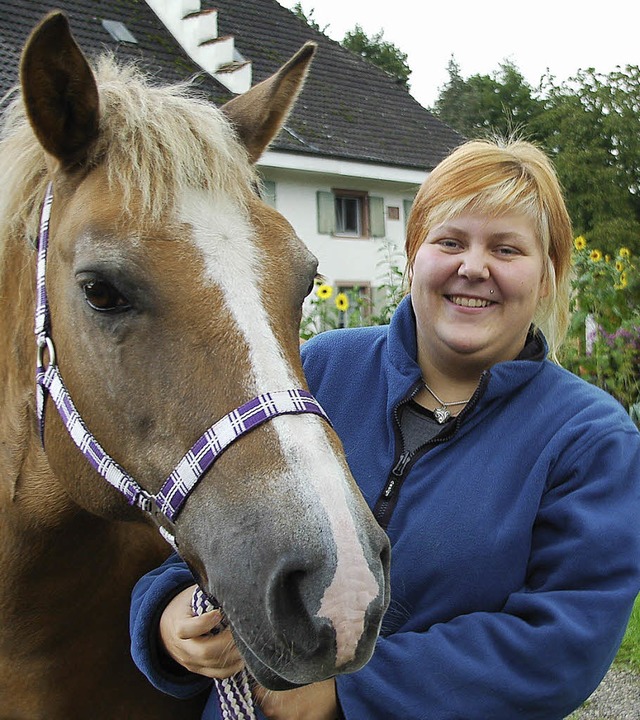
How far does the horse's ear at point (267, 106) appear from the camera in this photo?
2029mm

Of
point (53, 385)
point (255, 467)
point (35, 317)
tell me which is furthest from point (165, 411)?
point (35, 317)

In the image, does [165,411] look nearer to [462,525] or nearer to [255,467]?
[255,467]

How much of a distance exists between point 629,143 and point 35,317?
39.8 metres

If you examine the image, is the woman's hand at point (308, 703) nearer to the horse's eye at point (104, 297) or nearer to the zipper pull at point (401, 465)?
the zipper pull at point (401, 465)

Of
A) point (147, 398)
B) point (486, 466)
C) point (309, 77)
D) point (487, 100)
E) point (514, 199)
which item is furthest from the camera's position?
point (487, 100)

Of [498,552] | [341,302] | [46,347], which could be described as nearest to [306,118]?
[341,302]

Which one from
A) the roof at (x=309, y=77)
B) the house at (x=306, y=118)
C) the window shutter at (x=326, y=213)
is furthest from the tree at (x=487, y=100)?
the window shutter at (x=326, y=213)

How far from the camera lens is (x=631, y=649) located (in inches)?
155

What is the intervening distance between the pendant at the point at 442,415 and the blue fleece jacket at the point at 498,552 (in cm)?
7

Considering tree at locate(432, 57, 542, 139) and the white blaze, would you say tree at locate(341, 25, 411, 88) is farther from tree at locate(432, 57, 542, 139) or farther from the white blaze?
the white blaze

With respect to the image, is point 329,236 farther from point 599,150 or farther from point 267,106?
point 599,150

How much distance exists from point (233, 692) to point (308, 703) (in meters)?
0.18

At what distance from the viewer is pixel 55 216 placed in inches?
68.9

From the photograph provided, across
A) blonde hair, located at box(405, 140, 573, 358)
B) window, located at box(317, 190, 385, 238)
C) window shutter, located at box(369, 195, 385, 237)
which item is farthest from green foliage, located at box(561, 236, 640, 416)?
window shutter, located at box(369, 195, 385, 237)
